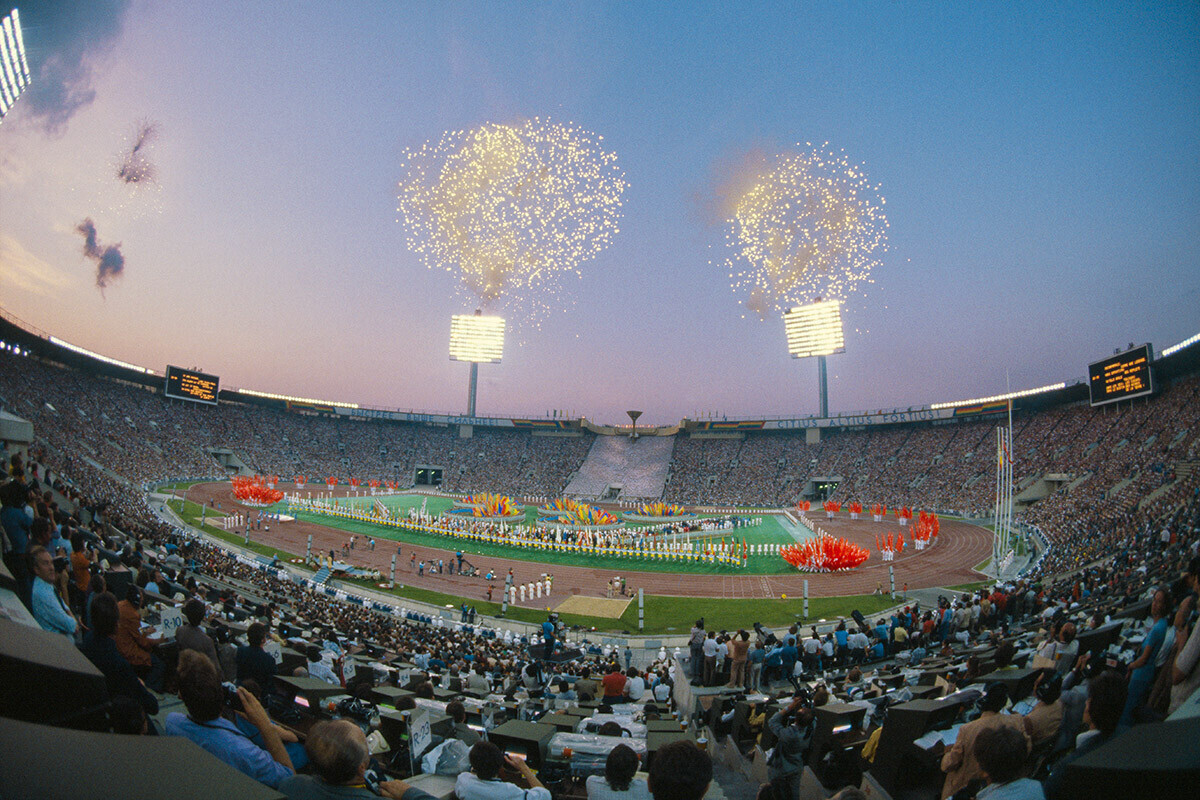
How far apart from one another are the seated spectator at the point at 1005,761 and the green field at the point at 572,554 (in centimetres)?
3151

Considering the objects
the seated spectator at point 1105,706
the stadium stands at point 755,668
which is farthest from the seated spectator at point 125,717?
the seated spectator at point 1105,706

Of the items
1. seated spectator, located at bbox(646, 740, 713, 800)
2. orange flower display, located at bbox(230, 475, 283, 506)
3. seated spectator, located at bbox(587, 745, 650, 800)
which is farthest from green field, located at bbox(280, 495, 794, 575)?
seated spectator, located at bbox(646, 740, 713, 800)

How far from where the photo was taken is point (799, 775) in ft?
20.8

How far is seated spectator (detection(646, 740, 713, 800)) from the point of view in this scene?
3.04 m

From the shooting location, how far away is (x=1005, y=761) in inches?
129

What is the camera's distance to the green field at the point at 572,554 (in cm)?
3497

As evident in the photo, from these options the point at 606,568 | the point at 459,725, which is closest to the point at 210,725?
the point at 459,725

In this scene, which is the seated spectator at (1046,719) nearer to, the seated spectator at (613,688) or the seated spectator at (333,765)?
the seated spectator at (333,765)

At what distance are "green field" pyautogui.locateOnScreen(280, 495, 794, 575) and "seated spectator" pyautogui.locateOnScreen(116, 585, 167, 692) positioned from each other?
97.4 ft

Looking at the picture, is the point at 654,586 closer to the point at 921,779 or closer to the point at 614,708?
the point at 614,708

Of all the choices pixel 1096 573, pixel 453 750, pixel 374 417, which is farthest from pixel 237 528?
pixel 374 417

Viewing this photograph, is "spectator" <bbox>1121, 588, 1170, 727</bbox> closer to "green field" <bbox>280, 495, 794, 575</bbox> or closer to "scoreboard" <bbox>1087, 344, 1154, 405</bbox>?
"green field" <bbox>280, 495, 794, 575</bbox>

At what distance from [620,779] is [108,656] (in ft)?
12.9

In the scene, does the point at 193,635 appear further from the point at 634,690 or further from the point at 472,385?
the point at 472,385
